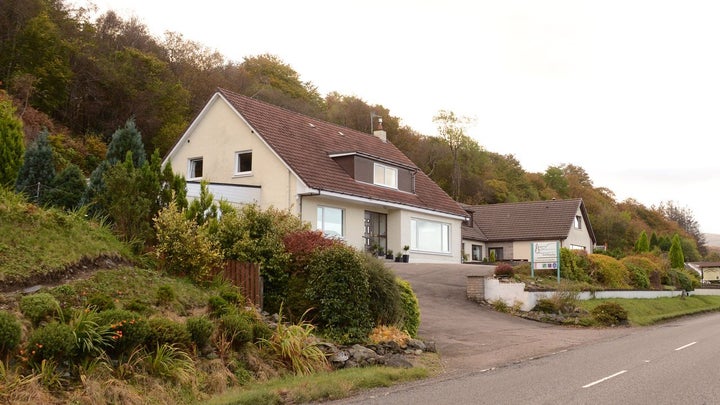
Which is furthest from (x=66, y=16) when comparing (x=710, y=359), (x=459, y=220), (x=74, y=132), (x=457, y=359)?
(x=710, y=359)

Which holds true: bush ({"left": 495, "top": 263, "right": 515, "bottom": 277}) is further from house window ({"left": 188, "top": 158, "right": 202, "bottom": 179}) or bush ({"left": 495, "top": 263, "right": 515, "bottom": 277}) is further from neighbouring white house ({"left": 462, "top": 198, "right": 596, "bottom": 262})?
neighbouring white house ({"left": 462, "top": 198, "right": 596, "bottom": 262})

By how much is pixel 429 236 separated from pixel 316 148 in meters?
7.82

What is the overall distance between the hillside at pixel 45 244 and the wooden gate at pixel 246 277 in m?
2.19

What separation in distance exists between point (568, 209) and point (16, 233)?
4404 centimetres

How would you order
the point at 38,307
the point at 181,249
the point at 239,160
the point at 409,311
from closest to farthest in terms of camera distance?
the point at 38,307 → the point at 181,249 → the point at 409,311 → the point at 239,160

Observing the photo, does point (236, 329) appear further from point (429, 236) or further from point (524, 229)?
point (524, 229)

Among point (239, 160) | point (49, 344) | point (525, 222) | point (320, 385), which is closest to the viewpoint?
point (49, 344)

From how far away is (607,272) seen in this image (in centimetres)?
3078

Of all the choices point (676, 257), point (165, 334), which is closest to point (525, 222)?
point (676, 257)

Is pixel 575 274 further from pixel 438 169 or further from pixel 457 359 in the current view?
pixel 438 169

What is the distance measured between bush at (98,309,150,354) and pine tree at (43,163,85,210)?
11439mm

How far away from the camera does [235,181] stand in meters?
31.2

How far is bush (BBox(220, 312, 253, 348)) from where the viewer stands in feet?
39.7

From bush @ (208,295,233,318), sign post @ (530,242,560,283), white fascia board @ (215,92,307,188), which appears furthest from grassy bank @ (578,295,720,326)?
bush @ (208,295,233,318)
